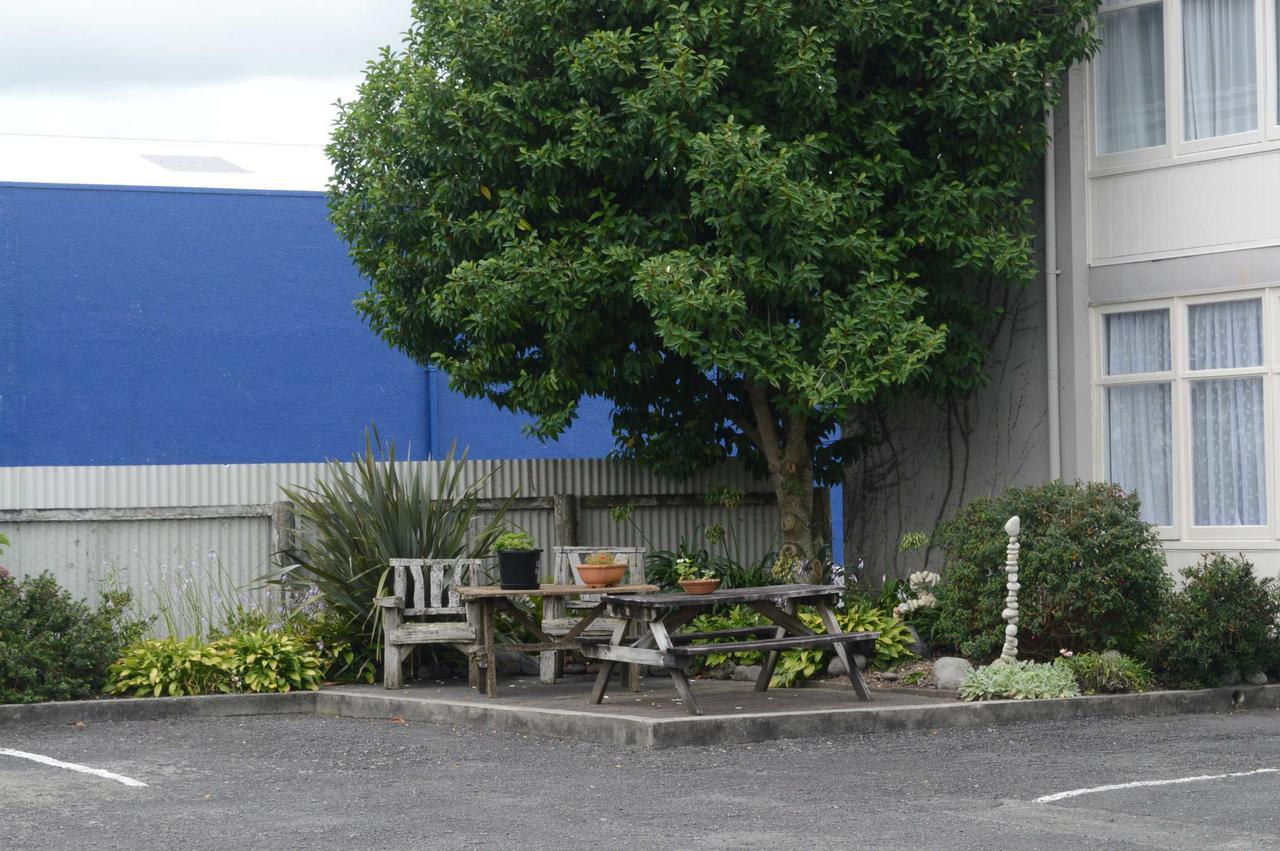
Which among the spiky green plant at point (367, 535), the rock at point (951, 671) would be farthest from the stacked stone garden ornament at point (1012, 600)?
the spiky green plant at point (367, 535)

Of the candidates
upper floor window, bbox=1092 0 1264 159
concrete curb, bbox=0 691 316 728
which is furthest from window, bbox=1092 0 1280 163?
concrete curb, bbox=0 691 316 728

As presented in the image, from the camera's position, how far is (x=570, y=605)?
13.1 meters

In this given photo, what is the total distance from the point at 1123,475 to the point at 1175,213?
→ 2.25m

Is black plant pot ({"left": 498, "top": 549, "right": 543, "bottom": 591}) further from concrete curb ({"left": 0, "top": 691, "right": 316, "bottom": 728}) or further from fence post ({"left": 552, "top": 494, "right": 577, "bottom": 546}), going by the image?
fence post ({"left": 552, "top": 494, "right": 577, "bottom": 546})

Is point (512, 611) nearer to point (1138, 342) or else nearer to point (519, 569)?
point (519, 569)

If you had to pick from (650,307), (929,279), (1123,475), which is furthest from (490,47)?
(1123,475)

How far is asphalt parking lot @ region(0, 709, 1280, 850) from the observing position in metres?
7.02

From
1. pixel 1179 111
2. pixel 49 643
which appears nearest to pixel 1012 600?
pixel 1179 111

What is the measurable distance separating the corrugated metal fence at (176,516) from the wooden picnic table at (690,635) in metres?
3.10

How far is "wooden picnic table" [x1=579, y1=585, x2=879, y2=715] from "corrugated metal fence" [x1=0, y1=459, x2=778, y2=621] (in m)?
3.10

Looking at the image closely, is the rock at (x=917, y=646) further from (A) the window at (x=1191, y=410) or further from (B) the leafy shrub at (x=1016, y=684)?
(A) the window at (x=1191, y=410)

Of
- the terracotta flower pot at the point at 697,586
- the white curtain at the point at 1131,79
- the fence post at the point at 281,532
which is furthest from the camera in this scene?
the white curtain at the point at 1131,79

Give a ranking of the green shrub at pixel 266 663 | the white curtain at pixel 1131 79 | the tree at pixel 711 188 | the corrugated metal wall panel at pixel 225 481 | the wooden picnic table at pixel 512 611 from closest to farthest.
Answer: the wooden picnic table at pixel 512 611, the green shrub at pixel 266 663, the tree at pixel 711 188, the corrugated metal wall panel at pixel 225 481, the white curtain at pixel 1131 79

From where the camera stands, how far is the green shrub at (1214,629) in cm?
1169
